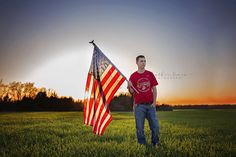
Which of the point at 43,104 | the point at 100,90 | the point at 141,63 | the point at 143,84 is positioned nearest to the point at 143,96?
the point at 143,84

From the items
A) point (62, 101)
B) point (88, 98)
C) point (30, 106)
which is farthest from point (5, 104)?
point (88, 98)

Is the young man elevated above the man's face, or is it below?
below

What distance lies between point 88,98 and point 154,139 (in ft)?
5.97

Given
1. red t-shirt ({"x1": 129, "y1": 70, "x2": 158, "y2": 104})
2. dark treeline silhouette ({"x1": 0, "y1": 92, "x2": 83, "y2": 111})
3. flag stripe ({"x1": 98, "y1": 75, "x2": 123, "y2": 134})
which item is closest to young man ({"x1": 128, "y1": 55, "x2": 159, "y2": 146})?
red t-shirt ({"x1": 129, "y1": 70, "x2": 158, "y2": 104})

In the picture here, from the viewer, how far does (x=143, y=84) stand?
21.4 ft

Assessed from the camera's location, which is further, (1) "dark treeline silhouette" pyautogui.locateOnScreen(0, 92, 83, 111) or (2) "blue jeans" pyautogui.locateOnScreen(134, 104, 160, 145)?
(1) "dark treeline silhouette" pyautogui.locateOnScreen(0, 92, 83, 111)

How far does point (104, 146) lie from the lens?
21.3 feet

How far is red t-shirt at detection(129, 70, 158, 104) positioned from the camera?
646cm

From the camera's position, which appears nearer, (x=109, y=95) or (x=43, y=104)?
(x=109, y=95)

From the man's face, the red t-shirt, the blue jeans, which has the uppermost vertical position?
the man's face

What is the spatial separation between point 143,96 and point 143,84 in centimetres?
28

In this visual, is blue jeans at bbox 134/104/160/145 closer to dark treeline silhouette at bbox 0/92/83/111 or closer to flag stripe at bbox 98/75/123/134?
flag stripe at bbox 98/75/123/134

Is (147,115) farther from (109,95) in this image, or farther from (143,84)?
(109,95)

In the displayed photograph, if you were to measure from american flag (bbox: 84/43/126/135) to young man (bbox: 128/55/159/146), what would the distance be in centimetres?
35
